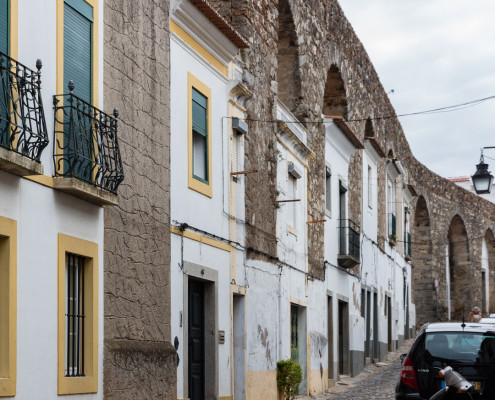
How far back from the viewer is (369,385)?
70.4 ft

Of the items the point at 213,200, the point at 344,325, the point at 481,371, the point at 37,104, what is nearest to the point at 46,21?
the point at 37,104

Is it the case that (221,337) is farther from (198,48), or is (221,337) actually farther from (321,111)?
(321,111)

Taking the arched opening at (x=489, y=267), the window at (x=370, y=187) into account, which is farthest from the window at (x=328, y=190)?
the arched opening at (x=489, y=267)

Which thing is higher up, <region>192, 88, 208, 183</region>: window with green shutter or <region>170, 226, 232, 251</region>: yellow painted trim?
<region>192, 88, 208, 183</region>: window with green shutter

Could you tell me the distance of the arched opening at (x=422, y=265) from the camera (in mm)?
41656

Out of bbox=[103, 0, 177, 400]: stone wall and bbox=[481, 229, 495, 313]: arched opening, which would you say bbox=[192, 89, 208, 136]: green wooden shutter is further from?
bbox=[481, 229, 495, 313]: arched opening

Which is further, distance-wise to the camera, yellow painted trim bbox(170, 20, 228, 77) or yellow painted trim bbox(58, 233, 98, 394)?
yellow painted trim bbox(170, 20, 228, 77)

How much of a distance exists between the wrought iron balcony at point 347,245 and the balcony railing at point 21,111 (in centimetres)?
1471

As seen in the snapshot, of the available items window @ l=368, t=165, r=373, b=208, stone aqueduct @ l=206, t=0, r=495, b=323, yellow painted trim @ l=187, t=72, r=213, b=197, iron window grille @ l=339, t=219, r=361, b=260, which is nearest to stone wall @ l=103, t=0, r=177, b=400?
yellow painted trim @ l=187, t=72, r=213, b=197

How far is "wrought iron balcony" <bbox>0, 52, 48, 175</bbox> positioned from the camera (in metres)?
8.62

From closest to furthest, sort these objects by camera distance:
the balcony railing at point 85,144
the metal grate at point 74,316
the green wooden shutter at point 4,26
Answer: the green wooden shutter at point 4,26, the balcony railing at point 85,144, the metal grate at point 74,316

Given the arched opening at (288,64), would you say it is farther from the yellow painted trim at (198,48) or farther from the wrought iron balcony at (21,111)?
the wrought iron balcony at (21,111)

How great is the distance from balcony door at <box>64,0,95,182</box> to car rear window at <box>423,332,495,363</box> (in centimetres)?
461

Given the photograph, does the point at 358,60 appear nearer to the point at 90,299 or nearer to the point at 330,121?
the point at 330,121
